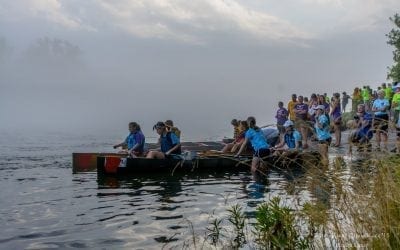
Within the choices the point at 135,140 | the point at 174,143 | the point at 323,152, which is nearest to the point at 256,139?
the point at 174,143

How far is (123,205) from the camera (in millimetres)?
12375

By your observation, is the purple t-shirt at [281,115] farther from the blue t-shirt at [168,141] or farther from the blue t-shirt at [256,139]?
the blue t-shirt at [256,139]

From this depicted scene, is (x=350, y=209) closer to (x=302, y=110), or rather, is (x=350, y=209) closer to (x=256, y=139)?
(x=256, y=139)

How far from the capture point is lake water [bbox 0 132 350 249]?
28.7 feet

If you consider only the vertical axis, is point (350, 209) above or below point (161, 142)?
below

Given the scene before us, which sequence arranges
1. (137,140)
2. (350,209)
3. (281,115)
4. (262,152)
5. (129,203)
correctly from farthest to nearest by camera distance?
(281,115)
(137,140)
(262,152)
(129,203)
(350,209)

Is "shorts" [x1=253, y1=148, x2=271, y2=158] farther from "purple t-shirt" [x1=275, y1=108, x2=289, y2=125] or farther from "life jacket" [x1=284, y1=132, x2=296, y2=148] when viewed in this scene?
"purple t-shirt" [x1=275, y1=108, x2=289, y2=125]

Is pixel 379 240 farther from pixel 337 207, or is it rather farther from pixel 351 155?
pixel 351 155

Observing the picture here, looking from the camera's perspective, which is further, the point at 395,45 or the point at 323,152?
the point at 395,45

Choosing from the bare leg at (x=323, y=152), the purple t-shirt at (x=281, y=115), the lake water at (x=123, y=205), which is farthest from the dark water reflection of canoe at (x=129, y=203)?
the purple t-shirt at (x=281, y=115)

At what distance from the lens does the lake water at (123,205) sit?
28.7ft

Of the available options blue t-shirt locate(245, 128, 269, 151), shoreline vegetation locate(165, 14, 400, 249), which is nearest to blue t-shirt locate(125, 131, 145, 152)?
blue t-shirt locate(245, 128, 269, 151)

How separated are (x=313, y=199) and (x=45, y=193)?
10453 mm

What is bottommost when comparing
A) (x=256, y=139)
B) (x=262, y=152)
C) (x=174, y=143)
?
(x=262, y=152)
